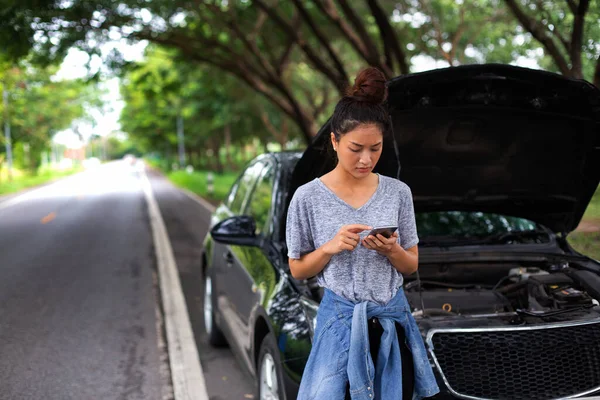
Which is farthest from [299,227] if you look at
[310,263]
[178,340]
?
[178,340]

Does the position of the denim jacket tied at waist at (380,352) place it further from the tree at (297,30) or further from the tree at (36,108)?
the tree at (36,108)

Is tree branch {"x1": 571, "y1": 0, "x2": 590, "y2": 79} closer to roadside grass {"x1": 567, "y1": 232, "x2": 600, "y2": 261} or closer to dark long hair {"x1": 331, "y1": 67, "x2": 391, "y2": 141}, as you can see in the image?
roadside grass {"x1": 567, "y1": 232, "x2": 600, "y2": 261}

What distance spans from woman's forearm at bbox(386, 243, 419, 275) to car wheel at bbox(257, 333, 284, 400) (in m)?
1.12

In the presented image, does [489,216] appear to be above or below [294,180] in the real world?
below

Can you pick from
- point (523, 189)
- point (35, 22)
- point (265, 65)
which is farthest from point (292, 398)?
point (265, 65)

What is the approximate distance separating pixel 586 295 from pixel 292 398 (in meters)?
1.62

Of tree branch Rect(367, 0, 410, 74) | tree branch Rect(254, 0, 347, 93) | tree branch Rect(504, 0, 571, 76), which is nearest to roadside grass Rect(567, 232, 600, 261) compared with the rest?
tree branch Rect(504, 0, 571, 76)

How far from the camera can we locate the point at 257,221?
14.7 feet

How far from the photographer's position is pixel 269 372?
11.2ft

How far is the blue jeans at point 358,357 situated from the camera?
2213mm

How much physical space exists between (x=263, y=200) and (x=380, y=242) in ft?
7.85

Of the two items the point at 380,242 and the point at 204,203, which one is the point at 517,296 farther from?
the point at 204,203

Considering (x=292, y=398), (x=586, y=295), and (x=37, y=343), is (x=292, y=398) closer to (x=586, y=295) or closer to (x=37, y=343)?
(x=586, y=295)

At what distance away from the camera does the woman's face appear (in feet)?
7.31
